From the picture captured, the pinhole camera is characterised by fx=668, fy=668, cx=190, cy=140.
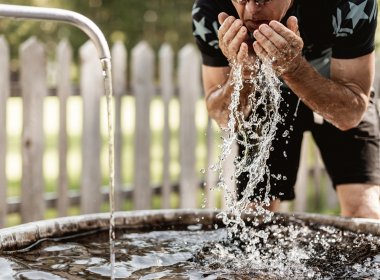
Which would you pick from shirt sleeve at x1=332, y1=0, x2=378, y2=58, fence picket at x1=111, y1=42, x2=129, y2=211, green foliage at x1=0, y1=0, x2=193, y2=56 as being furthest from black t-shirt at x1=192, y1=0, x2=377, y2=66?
green foliage at x1=0, y1=0, x2=193, y2=56

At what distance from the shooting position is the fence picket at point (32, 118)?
4191 millimetres

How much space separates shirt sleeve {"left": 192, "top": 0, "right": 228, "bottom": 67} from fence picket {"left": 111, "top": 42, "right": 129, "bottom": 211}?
74.7 inches

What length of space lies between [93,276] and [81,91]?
2832 millimetres

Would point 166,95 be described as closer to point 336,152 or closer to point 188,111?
point 188,111

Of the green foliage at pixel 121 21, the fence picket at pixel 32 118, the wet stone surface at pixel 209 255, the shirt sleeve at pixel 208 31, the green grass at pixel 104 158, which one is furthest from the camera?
the green foliage at pixel 121 21

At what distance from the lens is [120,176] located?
478 cm

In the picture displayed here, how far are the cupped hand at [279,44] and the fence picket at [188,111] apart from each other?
2794mm

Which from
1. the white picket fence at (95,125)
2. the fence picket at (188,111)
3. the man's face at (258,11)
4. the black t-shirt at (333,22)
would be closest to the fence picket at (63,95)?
the white picket fence at (95,125)

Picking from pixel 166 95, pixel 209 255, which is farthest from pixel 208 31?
pixel 166 95

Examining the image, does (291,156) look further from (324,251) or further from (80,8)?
(80,8)

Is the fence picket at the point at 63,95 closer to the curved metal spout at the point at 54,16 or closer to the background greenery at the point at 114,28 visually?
the curved metal spout at the point at 54,16

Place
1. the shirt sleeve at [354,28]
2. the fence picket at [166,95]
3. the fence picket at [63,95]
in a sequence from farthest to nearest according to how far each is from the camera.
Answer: the fence picket at [166,95] → the fence picket at [63,95] → the shirt sleeve at [354,28]

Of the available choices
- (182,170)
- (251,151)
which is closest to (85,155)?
(182,170)

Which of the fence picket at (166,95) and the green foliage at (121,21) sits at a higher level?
the green foliage at (121,21)
